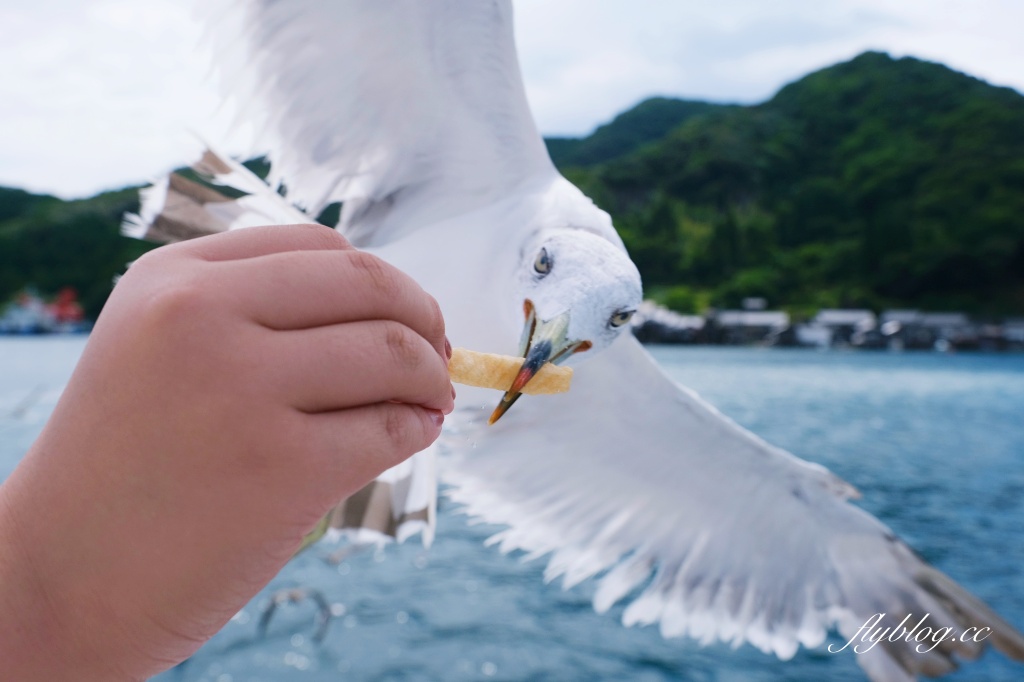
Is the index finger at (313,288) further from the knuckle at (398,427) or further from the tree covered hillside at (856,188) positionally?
the tree covered hillside at (856,188)

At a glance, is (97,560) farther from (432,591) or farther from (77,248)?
(77,248)

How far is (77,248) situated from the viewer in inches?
1147

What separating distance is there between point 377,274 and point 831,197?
33.4 m

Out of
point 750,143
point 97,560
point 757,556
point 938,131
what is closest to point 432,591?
point 757,556

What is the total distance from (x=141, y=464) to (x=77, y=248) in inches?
1329

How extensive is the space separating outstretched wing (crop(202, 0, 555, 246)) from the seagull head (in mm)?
424

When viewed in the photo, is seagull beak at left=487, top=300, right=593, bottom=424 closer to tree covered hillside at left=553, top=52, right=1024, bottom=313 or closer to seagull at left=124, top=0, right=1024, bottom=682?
seagull at left=124, top=0, right=1024, bottom=682

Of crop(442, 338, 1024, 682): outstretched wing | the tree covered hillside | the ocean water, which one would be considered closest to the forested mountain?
the tree covered hillside

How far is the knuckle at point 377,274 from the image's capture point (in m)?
0.43

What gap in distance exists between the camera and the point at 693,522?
2.34m

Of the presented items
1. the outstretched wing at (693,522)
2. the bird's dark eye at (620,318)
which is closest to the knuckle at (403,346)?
the bird's dark eye at (620,318)

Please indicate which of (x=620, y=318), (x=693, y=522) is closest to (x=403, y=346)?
(x=620, y=318)

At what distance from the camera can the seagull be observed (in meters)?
1.53

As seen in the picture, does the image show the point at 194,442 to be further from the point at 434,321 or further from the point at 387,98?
the point at 387,98
